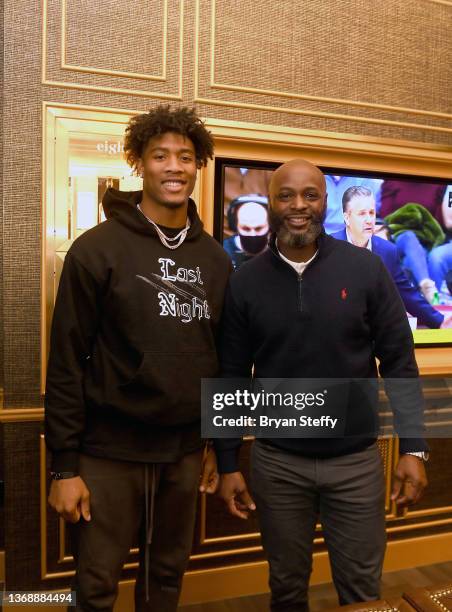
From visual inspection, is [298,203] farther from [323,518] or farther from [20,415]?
[20,415]

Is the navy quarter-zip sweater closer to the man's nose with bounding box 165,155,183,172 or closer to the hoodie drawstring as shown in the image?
the hoodie drawstring

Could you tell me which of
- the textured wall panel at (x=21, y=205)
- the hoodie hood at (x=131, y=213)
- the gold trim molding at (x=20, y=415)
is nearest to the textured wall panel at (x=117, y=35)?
the textured wall panel at (x=21, y=205)

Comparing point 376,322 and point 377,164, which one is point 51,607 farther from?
point 377,164

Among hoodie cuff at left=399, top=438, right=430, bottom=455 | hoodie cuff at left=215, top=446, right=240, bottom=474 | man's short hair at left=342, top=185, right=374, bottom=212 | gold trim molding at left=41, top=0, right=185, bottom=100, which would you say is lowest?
hoodie cuff at left=215, top=446, right=240, bottom=474

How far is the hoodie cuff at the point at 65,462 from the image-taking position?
1.39m

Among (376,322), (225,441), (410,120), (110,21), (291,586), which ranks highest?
(110,21)

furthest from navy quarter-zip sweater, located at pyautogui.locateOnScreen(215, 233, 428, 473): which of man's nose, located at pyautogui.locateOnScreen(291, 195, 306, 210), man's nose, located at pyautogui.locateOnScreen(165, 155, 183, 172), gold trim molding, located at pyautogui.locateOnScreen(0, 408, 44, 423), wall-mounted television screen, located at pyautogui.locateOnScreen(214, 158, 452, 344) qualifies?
gold trim molding, located at pyautogui.locateOnScreen(0, 408, 44, 423)

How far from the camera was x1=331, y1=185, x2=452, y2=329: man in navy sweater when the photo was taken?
240 centimetres

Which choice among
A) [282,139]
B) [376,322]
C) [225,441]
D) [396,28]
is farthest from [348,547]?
[396,28]

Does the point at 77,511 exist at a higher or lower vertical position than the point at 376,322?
lower

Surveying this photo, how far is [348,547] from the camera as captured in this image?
1.44 m

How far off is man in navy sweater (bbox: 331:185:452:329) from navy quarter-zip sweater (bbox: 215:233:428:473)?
2.89ft

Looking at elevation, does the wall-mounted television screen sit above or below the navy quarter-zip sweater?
above

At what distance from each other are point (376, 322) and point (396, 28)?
1.61 metres
